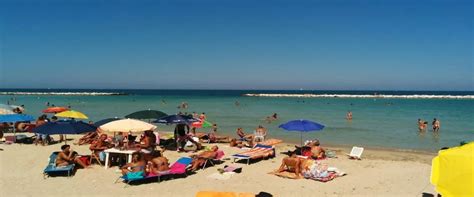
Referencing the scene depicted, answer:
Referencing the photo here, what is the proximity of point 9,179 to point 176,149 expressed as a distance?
6063mm

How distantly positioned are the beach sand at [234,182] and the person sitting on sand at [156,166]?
336mm

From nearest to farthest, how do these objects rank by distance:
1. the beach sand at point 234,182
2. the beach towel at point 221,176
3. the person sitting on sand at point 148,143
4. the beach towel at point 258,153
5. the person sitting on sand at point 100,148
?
the beach sand at point 234,182 < the beach towel at point 221,176 < the person sitting on sand at point 100,148 < the person sitting on sand at point 148,143 < the beach towel at point 258,153

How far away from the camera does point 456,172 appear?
4.88 metres

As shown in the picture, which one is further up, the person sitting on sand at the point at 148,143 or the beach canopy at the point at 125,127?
the beach canopy at the point at 125,127

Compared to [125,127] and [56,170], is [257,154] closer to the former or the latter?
[125,127]

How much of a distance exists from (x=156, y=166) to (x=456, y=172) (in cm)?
703

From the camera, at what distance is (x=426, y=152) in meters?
16.2

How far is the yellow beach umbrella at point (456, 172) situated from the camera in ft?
15.5

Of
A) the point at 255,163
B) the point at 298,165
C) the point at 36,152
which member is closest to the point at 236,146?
the point at 255,163

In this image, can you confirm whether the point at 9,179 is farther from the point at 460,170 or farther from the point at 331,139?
the point at 331,139

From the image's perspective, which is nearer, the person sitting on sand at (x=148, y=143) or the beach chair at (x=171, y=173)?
the beach chair at (x=171, y=173)

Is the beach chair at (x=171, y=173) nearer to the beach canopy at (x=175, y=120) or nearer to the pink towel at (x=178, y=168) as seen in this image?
the pink towel at (x=178, y=168)

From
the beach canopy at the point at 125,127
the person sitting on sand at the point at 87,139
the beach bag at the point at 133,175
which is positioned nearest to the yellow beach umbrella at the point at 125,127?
the beach canopy at the point at 125,127

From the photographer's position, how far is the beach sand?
29.2 ft
